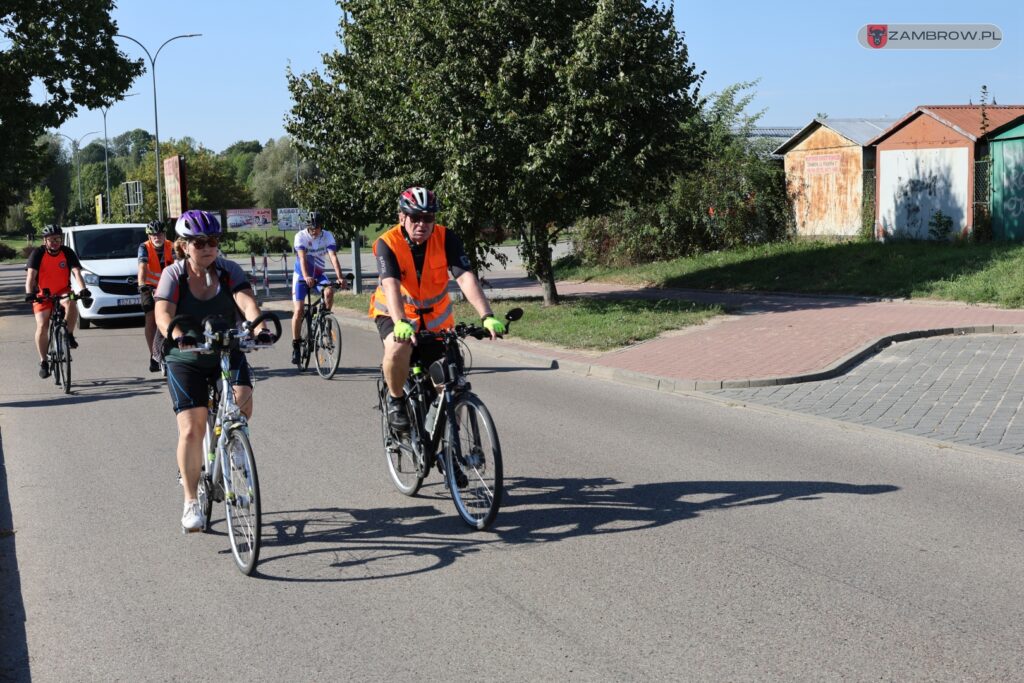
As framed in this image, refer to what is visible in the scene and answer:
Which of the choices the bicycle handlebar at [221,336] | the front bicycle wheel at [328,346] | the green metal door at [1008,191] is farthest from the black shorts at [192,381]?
the green metal door at [1008,191]

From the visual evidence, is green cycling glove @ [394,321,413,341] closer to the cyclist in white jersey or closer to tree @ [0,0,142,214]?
the cyclist in white jersey

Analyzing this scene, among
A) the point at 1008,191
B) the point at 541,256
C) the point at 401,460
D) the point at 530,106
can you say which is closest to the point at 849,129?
the point at 1008,191

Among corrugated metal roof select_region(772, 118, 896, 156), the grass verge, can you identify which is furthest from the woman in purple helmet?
corrugated metal roof select_region(772, 118, 896, 156)

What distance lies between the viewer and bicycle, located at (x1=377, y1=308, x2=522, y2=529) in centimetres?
589

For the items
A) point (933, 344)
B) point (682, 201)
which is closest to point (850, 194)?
point (682, 201)

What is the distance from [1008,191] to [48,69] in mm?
23556

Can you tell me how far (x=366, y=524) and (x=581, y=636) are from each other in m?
2.08

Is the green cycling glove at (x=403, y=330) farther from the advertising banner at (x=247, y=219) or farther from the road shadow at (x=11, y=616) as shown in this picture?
the advertising banner at (x=247, y=219)

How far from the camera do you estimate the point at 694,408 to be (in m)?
10.3

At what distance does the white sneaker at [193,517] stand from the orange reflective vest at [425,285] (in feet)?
5.14

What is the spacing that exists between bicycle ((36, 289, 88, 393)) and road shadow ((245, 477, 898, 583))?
6.54 m

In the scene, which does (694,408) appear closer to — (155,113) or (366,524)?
(366,524)

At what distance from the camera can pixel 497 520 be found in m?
6.28

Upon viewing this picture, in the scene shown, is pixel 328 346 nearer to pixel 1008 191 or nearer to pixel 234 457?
pixel 234 457
